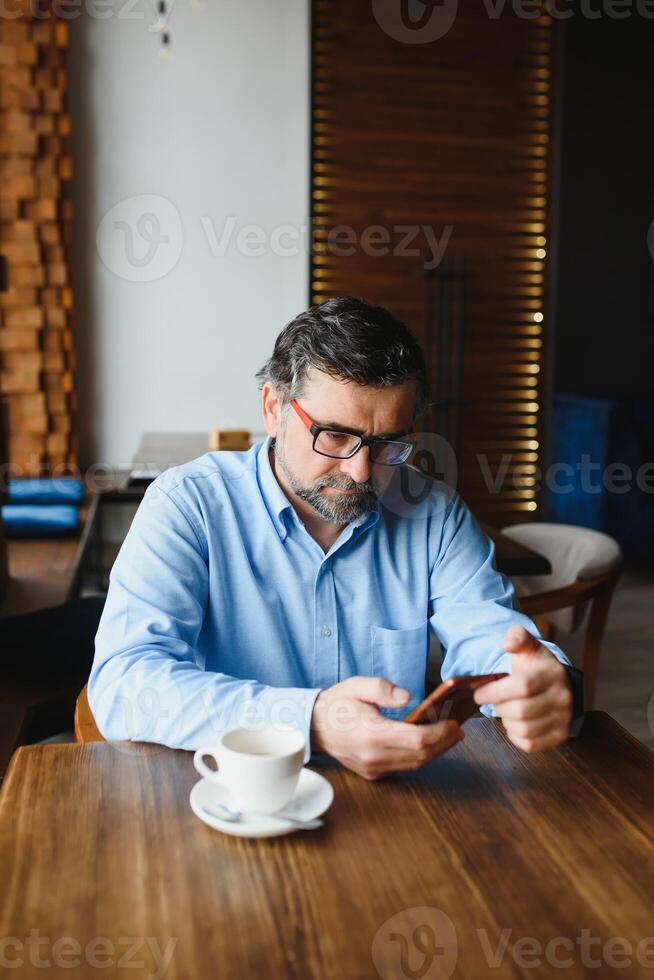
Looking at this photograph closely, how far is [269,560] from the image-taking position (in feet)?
5.10

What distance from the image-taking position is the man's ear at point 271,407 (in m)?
1.62

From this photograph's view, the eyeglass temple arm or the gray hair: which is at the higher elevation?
the gray hair

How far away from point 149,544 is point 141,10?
13.5 ft

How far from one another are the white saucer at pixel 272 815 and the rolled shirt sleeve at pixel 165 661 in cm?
9

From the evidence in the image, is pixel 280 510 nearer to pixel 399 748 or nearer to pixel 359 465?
pixel 359 465

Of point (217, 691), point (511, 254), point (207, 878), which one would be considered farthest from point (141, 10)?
point (207, 878)

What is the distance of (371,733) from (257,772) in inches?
6.5

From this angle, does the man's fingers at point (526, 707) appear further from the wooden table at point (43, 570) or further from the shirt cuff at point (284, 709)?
the wooden table at point (43, 570)

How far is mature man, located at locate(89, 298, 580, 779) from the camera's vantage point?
145cm

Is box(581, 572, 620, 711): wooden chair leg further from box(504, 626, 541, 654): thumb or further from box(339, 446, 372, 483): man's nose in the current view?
box(504, 626, 541, 654): thumb

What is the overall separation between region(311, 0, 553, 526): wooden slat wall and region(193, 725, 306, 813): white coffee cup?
430 cm

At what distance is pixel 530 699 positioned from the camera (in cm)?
116

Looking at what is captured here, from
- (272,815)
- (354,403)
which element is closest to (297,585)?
(354,403)

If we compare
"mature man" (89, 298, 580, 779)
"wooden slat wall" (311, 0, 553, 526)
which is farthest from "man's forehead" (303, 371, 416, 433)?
"wooden slat wall" (311, 0, 553, 526)
